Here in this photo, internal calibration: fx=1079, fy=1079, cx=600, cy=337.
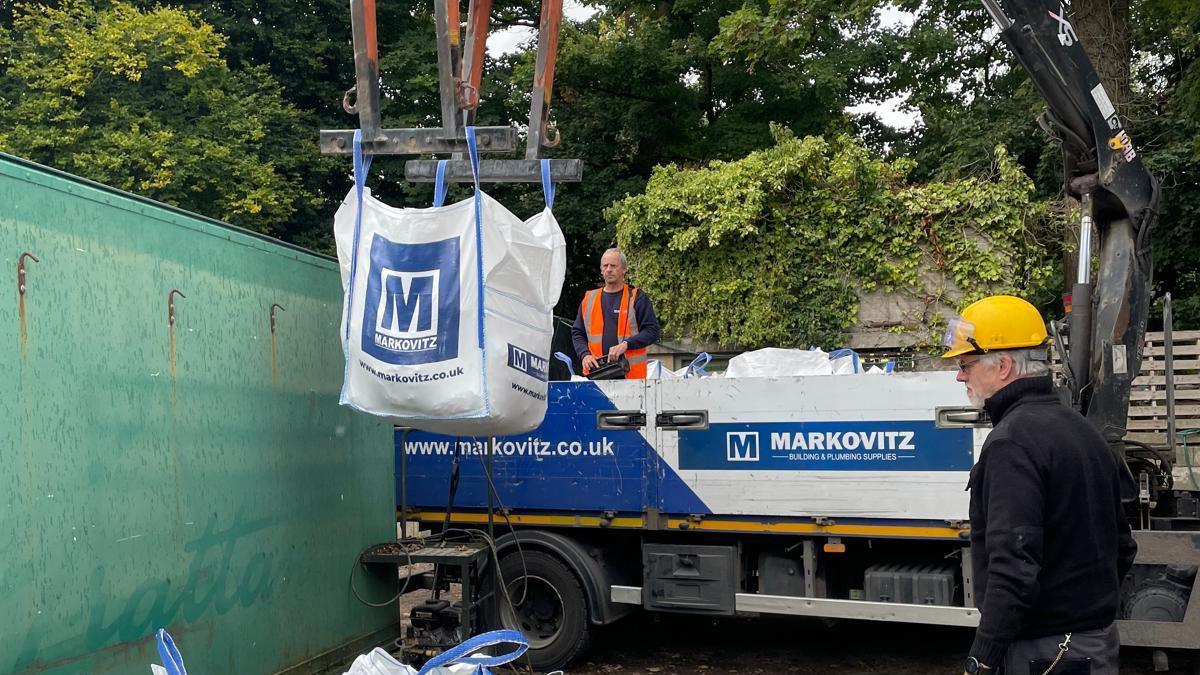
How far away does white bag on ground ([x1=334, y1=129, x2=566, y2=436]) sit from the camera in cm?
443

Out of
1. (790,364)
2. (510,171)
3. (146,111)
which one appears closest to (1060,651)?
(510,171)

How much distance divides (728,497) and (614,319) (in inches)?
66.5

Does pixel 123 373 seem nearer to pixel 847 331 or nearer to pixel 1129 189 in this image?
pixel 1129 189

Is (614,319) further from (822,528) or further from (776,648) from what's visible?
(776,648)

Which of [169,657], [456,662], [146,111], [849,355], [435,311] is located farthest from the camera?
[146,111]

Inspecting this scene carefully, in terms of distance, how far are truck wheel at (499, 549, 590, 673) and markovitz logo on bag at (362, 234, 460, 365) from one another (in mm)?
3147

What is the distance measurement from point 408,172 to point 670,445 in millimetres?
2701

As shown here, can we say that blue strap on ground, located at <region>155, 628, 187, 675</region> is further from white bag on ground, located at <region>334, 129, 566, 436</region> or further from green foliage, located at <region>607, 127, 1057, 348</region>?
green foliage, located at <region>607, 127, 1057, 348</region>

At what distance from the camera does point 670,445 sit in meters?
6.90

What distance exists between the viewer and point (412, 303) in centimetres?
449

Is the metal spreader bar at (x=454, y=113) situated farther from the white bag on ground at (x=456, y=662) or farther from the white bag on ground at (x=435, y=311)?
the white bag on ground at (x=456, y=662)

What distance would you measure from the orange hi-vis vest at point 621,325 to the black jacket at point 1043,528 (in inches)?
181

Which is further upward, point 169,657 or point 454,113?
point 454,113

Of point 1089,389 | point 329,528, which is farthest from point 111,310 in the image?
point 1089,389
